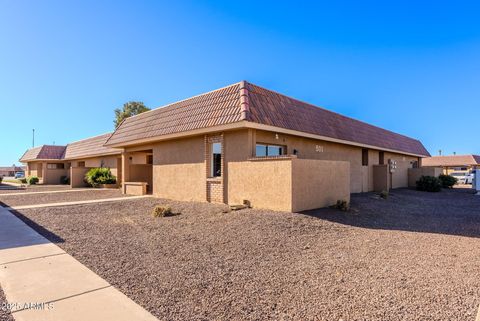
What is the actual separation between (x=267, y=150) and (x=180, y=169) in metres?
4.92

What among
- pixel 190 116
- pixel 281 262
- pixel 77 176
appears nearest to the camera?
pixel 281 262

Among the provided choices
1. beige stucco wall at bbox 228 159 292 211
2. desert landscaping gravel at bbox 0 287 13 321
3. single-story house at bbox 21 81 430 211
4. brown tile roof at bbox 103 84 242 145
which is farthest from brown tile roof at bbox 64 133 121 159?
desert landscaping gravel at bbox 0 287 13 321

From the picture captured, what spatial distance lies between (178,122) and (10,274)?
10211mm

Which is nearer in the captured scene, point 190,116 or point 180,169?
point 190,116

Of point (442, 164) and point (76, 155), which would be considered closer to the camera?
point (76, 155)

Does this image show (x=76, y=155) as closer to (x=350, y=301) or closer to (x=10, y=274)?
(x=10, y=274)

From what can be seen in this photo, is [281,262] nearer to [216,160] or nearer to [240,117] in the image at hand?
[240,117]

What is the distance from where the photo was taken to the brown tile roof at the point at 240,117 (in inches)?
456

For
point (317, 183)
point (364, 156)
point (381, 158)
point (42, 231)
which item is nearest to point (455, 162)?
point (381, 158)

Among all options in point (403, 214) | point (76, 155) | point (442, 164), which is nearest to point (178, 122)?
point (403, 214)

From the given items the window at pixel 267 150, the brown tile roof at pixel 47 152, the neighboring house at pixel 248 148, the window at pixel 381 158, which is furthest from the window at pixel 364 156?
the brown tile roof at pixel 47 152

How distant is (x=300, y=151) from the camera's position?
1467cm

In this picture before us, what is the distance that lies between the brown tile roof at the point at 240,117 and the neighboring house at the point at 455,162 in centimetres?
4208

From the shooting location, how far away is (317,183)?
1088cm
